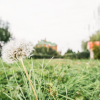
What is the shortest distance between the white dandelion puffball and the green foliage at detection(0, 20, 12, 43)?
82.8 feet

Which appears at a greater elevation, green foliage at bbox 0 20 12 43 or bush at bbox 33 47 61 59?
green foliage at bbox 0 20 12 43

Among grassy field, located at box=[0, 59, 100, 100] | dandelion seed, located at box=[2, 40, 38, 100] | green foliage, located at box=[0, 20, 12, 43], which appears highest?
green foliage, located at box=[0, 20, 12, 43]

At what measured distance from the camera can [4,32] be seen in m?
26.4

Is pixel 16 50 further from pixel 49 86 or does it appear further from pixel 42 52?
pixel 42 52

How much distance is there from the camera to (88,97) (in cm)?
148

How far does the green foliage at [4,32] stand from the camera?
2551 cm

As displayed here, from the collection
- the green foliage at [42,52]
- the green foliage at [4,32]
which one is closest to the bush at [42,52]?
the green foliage at [42,52]

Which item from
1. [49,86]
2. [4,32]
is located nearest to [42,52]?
[4,32]

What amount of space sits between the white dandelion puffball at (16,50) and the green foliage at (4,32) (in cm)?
2524

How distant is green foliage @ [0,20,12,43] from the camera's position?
25511mm

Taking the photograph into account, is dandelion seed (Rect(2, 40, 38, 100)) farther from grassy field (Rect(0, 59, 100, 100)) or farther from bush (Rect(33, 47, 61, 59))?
bush (Rect(33, 47, 61, 59))

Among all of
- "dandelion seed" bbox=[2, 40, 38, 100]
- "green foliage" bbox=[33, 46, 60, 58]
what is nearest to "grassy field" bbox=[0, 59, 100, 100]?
"dandelion seed" bbox=[2, 40, 38, 100]

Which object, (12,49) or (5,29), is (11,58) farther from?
(5,29)

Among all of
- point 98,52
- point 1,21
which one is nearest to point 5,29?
point 1,21
